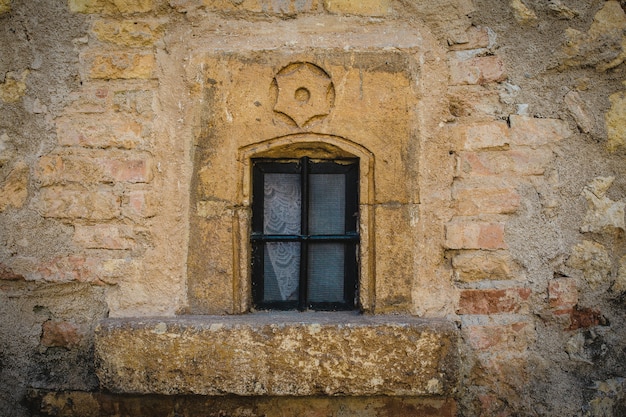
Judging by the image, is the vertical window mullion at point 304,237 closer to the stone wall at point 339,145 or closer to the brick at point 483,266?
the stone wall at point 339,145

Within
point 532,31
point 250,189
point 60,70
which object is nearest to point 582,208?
point 532,31

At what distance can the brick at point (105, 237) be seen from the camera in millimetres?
1685

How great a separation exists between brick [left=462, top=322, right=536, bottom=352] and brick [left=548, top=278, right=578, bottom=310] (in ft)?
0.40

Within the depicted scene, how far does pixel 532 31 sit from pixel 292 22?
2.96ft

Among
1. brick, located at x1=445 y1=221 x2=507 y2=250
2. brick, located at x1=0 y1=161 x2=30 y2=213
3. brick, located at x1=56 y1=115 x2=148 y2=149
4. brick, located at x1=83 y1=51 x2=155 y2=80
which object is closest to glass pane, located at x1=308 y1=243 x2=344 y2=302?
brick, located at x1=445 y1=221 x2=507 y2=250

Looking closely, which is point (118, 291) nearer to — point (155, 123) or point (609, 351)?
point (155, 123)

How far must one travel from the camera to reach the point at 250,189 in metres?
1.76

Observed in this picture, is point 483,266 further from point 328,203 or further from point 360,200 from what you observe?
point 328,203

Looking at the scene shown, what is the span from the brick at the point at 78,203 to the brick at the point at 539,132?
1.53 m

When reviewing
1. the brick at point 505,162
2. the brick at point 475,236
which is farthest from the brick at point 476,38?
the brick at point 475,236

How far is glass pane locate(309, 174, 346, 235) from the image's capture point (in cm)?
183

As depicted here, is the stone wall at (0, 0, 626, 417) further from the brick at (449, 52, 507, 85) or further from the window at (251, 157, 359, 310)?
the window at (251, 157, 359, 310)

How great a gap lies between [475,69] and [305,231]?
2.96ft

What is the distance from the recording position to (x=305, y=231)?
1.80 meters
